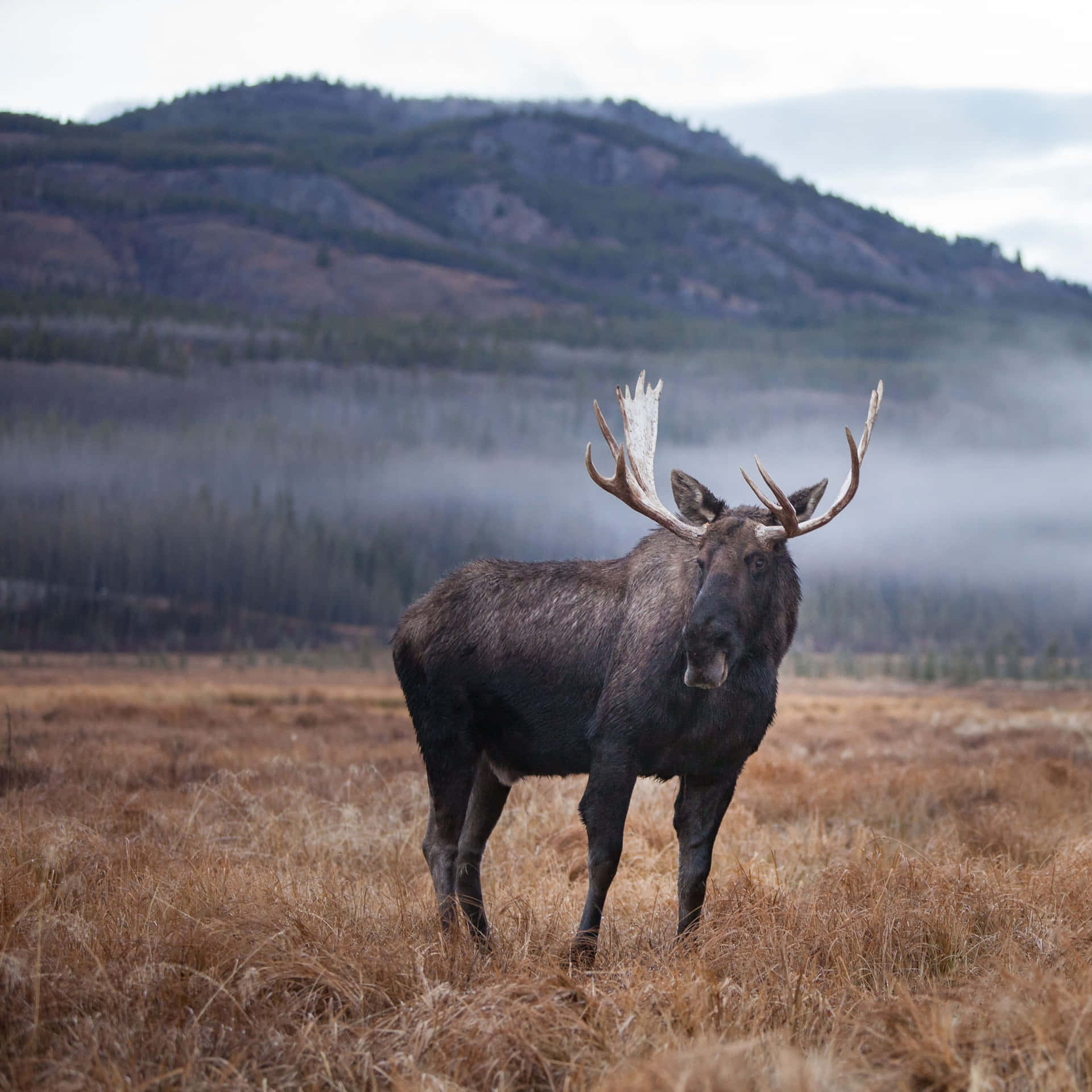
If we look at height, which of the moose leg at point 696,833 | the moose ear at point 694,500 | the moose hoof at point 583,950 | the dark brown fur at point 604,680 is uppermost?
the moose ear at point 694,500

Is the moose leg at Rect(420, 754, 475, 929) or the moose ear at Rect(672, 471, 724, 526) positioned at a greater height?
the moose ear at Rect(672, 471, 724, 526)

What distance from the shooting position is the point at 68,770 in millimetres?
12055

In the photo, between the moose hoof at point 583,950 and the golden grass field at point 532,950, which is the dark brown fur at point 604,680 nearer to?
the moose hoof at point 583,950

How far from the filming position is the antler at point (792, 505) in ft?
19.5

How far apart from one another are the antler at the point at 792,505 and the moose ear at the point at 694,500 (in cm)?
28

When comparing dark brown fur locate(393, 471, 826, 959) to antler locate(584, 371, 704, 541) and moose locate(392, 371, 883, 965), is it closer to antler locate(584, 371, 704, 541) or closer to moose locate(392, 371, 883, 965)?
moose locate(392, 371, 883, 965)

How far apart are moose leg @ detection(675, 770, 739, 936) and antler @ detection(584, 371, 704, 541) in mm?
1350

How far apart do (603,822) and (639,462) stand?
7.65ft

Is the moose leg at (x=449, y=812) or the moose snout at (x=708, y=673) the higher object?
the moose snout at (x=708, y=673)

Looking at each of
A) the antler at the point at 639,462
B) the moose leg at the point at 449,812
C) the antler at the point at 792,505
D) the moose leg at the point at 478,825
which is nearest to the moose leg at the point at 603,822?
the moose leg at the point at 449,812

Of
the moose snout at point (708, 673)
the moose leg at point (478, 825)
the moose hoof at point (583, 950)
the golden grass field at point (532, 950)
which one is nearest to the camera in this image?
the golden grass field at point (532, 950)

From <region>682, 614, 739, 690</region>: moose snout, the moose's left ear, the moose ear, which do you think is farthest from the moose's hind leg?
the moose's left ear

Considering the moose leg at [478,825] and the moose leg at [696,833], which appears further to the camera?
the moose leg at [478,825]

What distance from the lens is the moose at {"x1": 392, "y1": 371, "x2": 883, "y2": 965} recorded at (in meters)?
5.84
